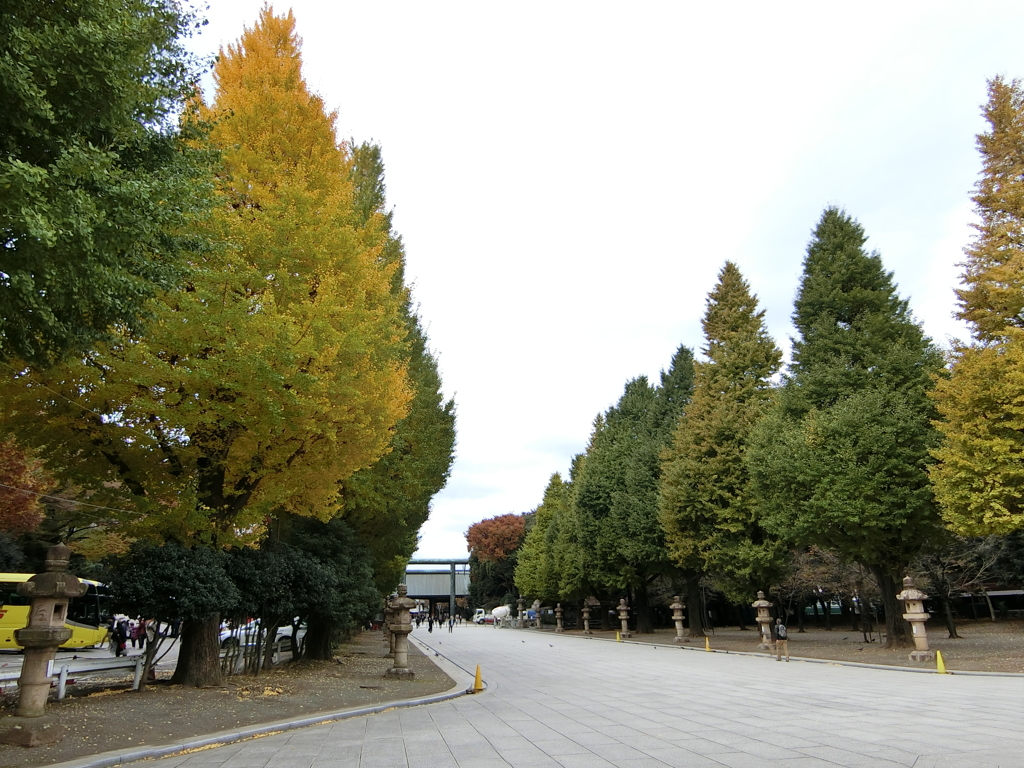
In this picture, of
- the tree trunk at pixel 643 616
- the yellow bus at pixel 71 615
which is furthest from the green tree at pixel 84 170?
the tree trunk at pixel 643 616

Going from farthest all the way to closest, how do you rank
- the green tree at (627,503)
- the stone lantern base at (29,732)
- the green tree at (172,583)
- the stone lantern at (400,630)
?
the green tree at (627,503) → the stone lantern at (400,630) → the green tree at (172,583) → the stone lantern base at (29,732)

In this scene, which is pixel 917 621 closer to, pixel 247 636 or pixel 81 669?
pixel 247 636

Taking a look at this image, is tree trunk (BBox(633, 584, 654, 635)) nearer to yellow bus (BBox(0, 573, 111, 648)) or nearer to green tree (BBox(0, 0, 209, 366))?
yellow bus (BBox(0, 573, 111, 648))

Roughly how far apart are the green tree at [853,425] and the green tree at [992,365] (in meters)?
1.66

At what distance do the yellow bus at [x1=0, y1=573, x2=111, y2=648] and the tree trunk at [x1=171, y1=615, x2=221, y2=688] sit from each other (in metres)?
9.46

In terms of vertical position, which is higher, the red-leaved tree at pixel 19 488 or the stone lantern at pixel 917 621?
the red-leaved tree at pixel 19 488

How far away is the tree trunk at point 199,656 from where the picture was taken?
485 inches

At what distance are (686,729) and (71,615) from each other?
29.2m

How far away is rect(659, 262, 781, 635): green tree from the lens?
93.0 ft

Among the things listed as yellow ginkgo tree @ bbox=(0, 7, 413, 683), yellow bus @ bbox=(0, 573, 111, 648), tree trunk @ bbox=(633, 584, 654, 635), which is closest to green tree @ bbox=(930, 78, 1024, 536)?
yellow ginkgo tree @ bbox=(0, 7, 413, 683)

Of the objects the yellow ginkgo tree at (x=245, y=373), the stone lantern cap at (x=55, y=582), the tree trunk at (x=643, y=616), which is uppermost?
the yellow ginkgo tree at (x=245, y=373)

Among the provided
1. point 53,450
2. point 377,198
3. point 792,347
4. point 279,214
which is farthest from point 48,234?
point 792,347

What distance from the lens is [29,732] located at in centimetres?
773

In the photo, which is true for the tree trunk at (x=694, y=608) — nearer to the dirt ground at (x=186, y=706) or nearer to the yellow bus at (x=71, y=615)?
the dirt ground at (x=186, y=706)
